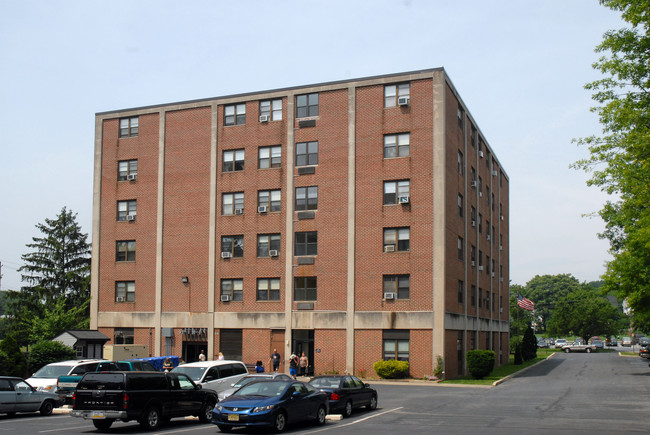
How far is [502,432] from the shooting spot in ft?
67.3

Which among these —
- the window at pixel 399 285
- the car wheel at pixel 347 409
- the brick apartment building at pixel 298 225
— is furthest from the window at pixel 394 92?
the car wheel at pixel 347 409

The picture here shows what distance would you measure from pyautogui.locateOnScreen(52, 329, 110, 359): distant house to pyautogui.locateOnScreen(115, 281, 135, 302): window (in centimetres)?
844

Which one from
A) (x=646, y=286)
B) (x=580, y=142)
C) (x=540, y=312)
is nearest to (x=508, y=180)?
(x=646, y=286)

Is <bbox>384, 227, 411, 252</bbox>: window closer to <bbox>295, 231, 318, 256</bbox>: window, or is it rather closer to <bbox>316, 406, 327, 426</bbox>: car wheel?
<bbox>295, 231, 318, 256</bbox>: window

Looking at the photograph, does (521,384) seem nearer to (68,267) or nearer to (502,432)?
(502,432)

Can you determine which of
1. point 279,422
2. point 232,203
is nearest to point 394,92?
point 232,203

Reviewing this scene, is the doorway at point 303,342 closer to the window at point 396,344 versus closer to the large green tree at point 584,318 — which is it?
the window at point 396,344

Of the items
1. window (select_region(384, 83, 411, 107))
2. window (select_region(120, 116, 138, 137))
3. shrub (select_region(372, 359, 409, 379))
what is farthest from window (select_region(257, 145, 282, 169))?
shrub (select_region(372, 359, 409, 379))

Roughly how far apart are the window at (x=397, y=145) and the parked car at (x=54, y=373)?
2420cm

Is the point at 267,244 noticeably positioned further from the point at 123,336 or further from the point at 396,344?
the point at 123,336

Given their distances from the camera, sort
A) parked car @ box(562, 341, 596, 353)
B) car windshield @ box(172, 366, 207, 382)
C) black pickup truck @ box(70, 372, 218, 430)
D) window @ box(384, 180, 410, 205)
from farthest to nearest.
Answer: parked car @ box(562, 341, 596, 353) → window @ box(384, 180, 410, 205) → car windshield @ box(172, 366, 207, 382) → black pickup truck @ box(70, 372, 218, 430)

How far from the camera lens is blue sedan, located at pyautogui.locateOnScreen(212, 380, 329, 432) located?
19.9 metres

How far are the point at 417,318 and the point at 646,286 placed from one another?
15.8m

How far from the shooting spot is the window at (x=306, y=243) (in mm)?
48125
